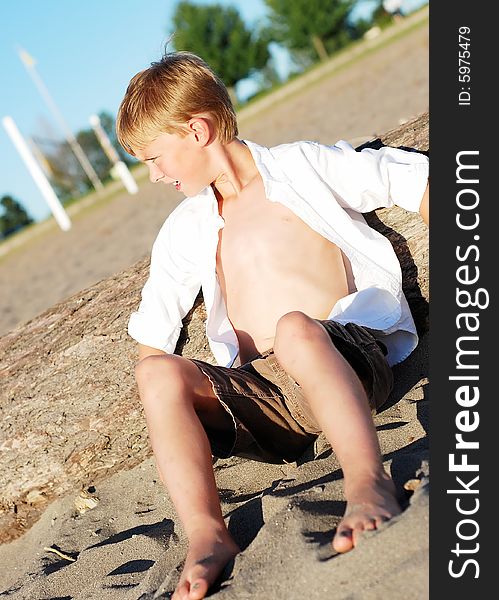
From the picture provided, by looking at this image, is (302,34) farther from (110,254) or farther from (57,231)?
(110,254)

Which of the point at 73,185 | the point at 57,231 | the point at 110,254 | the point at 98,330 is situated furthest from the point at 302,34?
the point at 98,330

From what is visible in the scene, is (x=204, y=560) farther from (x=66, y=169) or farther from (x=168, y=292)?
(x=66, y=169)

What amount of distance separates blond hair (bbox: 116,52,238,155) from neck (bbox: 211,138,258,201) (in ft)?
0.15

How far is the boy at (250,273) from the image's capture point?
7.49 feet

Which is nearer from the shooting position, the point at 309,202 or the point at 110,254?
the point at 309,202

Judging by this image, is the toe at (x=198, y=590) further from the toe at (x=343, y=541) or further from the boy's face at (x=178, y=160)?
the boy's face at (x=178, y=160)

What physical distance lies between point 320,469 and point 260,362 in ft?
1.26

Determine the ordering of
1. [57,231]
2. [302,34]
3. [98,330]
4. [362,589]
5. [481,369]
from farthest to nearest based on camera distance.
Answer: [302,34] < [57,231] < [98,330] < [481,369] < [362,589]

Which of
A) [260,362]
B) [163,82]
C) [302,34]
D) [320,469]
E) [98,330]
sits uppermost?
[302,34]

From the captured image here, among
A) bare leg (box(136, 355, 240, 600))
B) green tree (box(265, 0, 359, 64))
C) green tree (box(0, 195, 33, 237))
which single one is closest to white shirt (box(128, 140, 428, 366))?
bare leg (box(136, 355, 240, 600))

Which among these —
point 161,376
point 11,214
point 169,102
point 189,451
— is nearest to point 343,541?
point 189,451

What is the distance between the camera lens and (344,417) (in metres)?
2.00

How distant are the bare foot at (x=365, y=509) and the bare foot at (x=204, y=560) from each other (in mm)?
346

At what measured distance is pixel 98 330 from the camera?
3289mm
